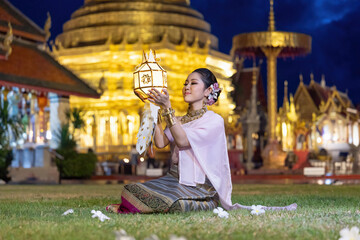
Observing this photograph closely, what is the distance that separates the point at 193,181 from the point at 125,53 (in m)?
25.0

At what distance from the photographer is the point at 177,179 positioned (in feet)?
18.3

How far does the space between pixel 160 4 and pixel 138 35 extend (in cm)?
274

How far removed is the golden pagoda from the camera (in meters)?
29.5

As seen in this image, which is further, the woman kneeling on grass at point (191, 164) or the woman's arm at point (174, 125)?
the woman kneeling on grass at point (191, 164)

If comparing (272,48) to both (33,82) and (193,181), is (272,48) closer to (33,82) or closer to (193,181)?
(33,82)

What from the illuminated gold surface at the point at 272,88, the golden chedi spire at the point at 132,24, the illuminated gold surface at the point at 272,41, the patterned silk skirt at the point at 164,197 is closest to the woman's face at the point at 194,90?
the patterned silk skirt at the point at 164,197

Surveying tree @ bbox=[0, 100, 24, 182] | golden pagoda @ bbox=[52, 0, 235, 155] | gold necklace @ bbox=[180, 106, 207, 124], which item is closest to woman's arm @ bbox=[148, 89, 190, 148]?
gold necklace @ bbox=[180, 106, 207, 124]

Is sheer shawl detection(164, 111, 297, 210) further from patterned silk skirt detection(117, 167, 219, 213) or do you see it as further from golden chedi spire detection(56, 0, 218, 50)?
golden chedi spire detection(56, 0, 218, 50)

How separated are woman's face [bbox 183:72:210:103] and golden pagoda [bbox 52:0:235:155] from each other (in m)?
22.2

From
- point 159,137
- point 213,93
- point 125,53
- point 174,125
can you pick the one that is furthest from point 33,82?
point 174,125

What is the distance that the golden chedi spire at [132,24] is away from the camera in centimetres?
3166

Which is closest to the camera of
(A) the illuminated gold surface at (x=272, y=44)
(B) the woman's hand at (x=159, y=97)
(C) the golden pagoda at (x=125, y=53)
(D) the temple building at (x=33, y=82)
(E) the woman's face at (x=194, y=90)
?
(B) the woman's hand at (x=159, y=97)

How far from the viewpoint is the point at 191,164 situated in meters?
5.57

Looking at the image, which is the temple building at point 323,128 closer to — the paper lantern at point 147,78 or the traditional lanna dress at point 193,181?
the traditional lanna dress at point 193,181
